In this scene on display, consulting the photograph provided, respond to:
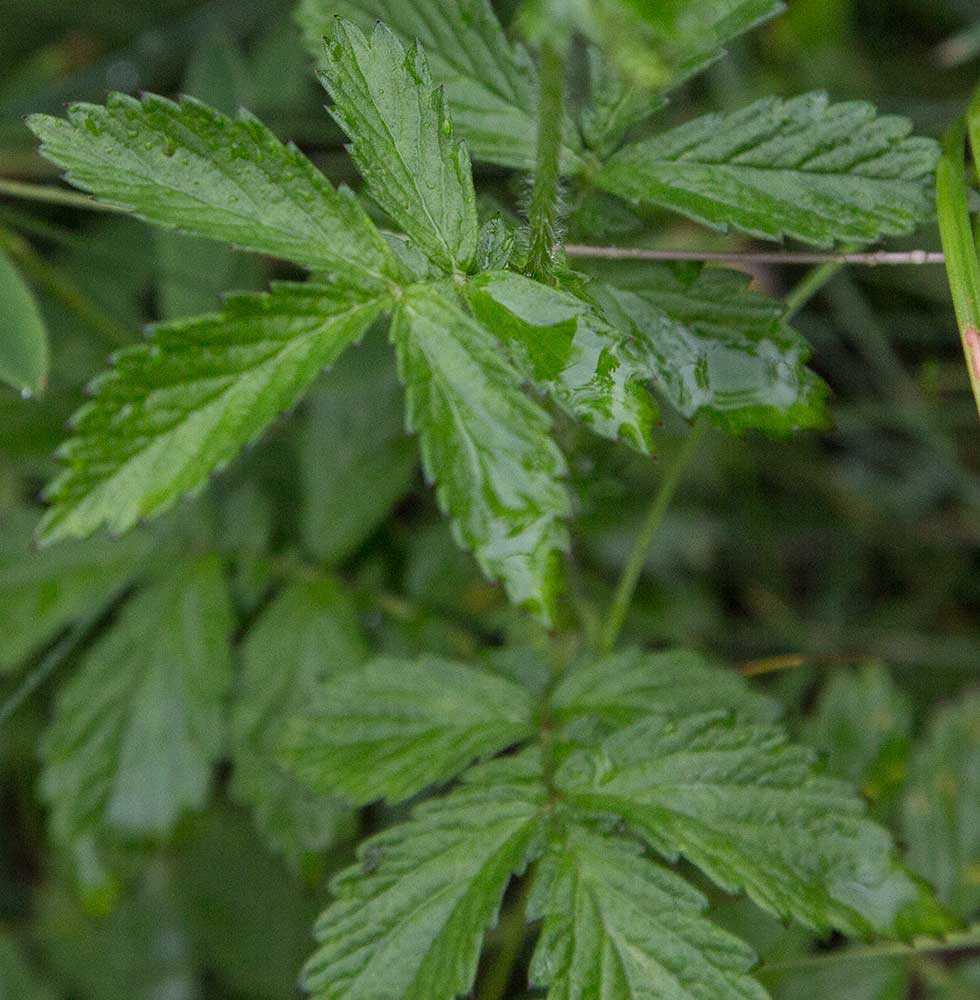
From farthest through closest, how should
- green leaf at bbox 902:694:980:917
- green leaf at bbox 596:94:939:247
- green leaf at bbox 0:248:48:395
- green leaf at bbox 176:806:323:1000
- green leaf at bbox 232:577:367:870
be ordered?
green leaf at bbox 176:806:323:1000, green leaf at bbox 902:694:980:917, green leaf at bbox 232:577:367:870, green leaf at bbox 0:248:48:395, green leaf at bbox 596:94:939:247

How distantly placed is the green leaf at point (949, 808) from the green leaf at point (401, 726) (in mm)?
800

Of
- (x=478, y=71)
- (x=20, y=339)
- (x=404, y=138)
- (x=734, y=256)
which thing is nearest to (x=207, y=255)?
(x=20, y=339)

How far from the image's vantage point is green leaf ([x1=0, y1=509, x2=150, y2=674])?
1.84 metres

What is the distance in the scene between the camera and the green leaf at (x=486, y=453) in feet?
3.65

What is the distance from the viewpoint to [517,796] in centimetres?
135

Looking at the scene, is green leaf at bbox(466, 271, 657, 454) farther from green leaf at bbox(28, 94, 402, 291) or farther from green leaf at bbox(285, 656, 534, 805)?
green leaf at bbox(285, 656, 534, 805)

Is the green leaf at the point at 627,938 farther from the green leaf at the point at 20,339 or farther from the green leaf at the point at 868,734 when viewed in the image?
the green leaf at the point at 20,339

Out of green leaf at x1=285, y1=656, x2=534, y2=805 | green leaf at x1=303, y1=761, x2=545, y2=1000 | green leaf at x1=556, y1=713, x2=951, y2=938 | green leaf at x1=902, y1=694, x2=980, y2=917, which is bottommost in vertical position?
green leaf at x1=902, y1=694, x2=980, y2=917

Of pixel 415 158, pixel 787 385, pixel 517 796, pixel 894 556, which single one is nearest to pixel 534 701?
pixel 517 796

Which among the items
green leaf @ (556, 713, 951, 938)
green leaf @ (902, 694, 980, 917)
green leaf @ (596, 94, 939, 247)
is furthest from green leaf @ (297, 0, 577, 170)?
green leaf @ (902, 694, 980, 917)

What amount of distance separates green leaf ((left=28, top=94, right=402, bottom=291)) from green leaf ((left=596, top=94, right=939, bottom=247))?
35 centimetres

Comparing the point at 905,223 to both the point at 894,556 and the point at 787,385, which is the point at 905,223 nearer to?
the point at 787,385

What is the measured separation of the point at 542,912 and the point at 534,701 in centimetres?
37

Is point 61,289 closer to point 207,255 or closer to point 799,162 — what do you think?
point 207,255
